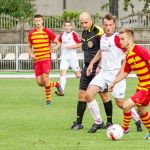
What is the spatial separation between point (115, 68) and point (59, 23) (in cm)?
2657

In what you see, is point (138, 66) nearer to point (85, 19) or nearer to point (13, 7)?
point (85, 19)

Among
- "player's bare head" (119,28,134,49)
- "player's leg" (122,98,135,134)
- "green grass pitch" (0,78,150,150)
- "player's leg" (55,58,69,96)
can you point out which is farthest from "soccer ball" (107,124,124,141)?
"player's leg" (55,58,69,96)

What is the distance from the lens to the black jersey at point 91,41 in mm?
14682

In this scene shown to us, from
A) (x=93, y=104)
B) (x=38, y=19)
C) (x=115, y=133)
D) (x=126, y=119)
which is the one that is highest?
(x=38, y=19)

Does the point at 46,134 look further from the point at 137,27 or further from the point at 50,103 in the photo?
the point at 137,27

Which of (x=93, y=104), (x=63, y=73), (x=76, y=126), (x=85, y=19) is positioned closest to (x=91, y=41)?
(x=85, y=19)

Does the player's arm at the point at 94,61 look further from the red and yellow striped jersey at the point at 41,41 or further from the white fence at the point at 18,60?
the white fence at the point at 18,60

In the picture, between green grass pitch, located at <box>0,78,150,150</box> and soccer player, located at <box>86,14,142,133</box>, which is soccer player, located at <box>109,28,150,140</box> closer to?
green grass pitch, located at <box>0,78,150,150</box>

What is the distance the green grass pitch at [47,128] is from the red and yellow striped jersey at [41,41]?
127 centimetres

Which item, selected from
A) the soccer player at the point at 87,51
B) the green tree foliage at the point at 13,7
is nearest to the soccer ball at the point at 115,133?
the soccer player at the point at 87,51

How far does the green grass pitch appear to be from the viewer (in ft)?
39.8

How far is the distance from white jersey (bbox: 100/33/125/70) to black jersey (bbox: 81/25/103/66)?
1.46 ft

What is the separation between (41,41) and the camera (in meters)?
19.5

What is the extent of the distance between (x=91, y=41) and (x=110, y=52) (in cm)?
70
